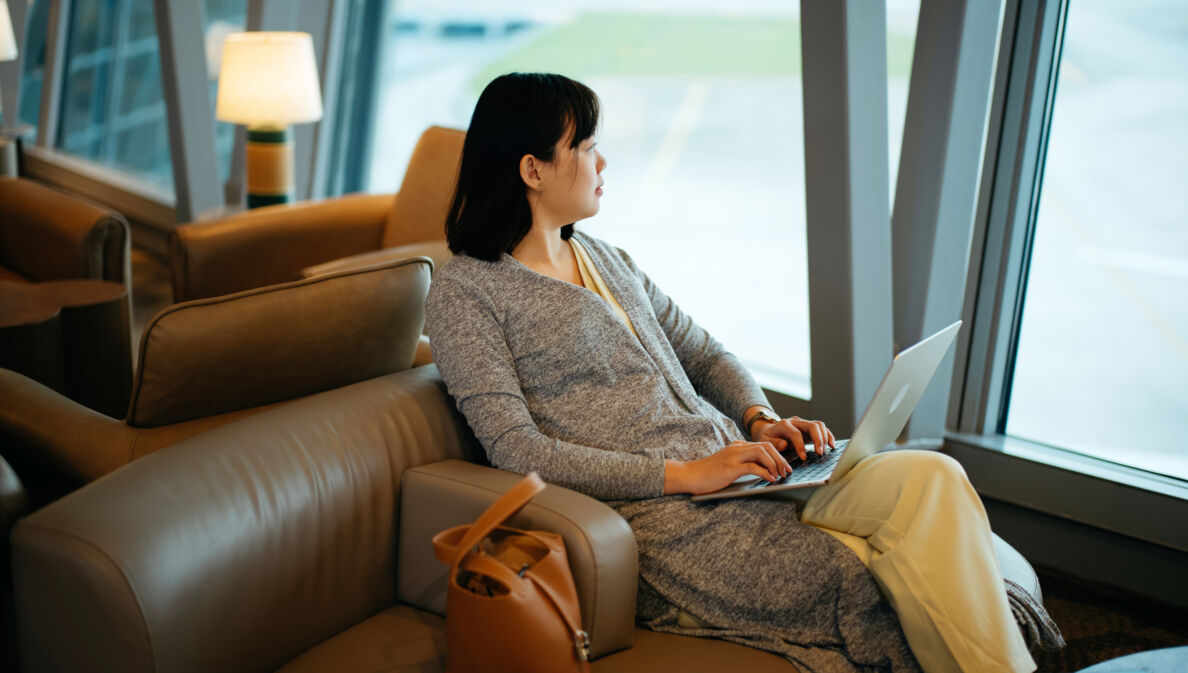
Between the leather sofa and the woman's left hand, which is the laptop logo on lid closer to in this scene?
the woman's left hand

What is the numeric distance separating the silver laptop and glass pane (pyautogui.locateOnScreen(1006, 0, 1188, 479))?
1170 mm

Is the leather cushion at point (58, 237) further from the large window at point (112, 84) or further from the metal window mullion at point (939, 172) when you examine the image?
the large window at point (112, 84)

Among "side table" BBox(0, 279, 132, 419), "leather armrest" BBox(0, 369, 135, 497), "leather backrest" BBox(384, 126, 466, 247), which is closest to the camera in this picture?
"leather armrest" BBox(0, 369, 135, 497)

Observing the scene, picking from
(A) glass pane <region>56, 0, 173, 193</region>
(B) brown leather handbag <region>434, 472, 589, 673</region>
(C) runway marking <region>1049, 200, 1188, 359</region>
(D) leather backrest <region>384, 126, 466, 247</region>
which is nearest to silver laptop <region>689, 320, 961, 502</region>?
(B) brown leather handbag <region>434, 472, 589, 673</region>

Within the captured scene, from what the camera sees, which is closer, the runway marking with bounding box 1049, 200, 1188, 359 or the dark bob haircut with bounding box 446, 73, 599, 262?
the dark bob haircut with bounding box 446, 73, 599, 262

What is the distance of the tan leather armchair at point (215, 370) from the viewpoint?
1562 millimetres

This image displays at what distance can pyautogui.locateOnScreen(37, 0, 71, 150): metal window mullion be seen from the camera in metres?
6.64

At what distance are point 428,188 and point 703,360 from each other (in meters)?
1.50

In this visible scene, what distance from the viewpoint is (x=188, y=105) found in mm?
4562

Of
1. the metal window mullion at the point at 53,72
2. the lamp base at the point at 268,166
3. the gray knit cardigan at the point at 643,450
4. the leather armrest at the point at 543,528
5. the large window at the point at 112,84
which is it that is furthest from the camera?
the metal window mullion at the point at 53,72

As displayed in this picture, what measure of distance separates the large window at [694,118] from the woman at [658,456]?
1.38 m

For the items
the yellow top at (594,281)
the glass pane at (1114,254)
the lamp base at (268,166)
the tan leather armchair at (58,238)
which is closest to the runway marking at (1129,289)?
the glass pane at (1114,254)

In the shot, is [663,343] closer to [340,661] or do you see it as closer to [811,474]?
[811,474]

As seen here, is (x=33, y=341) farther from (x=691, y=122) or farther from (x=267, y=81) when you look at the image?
(x=691, y=122)
